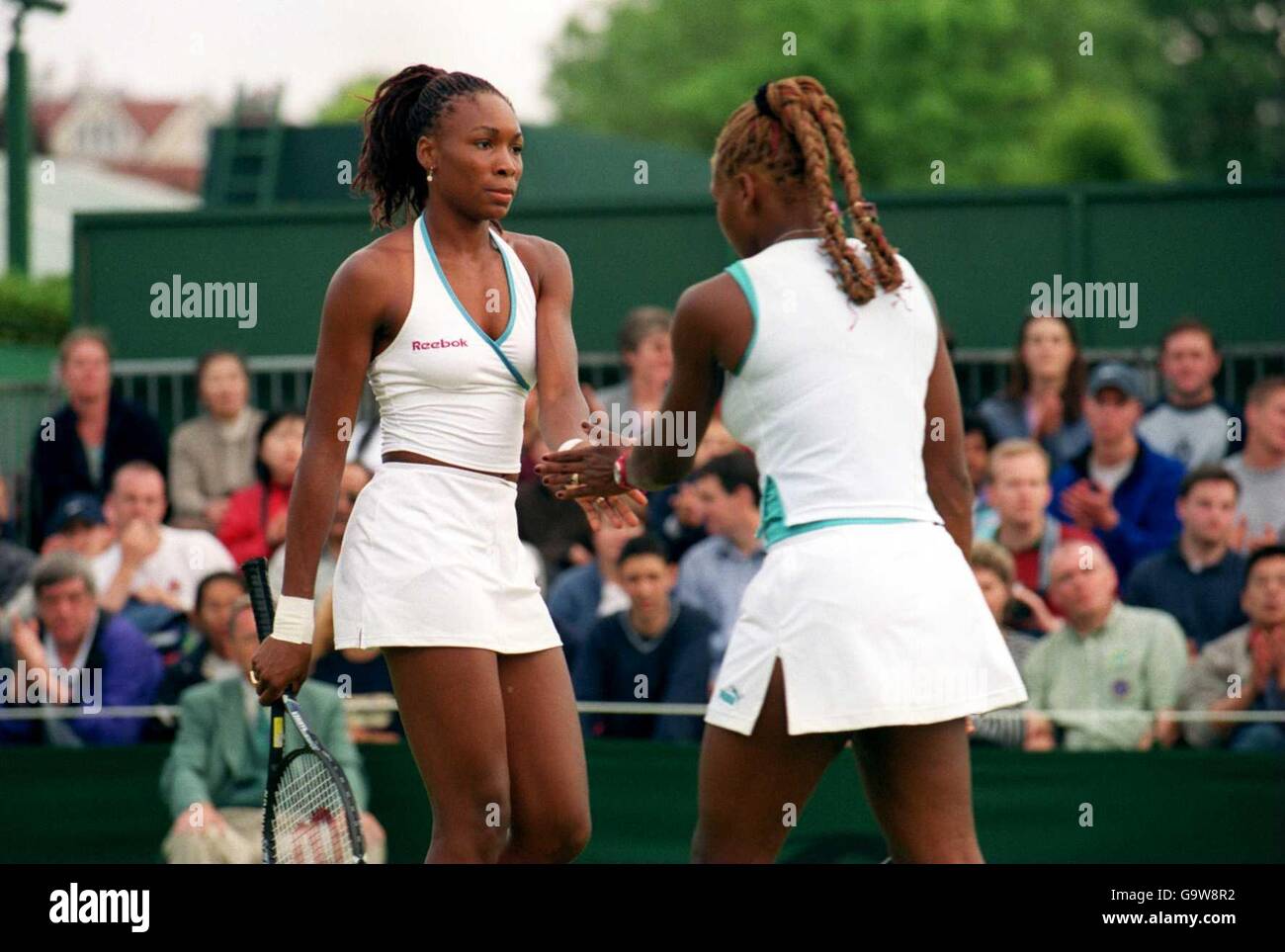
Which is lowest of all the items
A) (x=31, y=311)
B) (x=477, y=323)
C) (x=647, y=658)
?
(x=647, y=658)

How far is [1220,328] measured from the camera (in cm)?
1124

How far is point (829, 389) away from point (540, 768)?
1.23 m

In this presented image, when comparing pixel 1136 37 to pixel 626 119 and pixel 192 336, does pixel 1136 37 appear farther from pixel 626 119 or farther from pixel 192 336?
pixel 192 336

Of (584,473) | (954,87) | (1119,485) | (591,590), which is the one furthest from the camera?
(954,87)

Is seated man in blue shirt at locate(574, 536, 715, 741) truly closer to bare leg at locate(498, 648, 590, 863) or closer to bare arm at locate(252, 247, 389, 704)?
bare leg at locate(498, 648, 590, 863)

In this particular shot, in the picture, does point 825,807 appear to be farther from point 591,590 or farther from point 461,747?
point 461,747

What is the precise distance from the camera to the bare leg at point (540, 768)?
5.05 m

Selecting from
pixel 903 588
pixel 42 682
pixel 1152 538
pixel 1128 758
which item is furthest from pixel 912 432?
pixel 42 682

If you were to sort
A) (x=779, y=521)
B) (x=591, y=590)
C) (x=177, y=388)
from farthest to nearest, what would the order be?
(x=177, y=388), (x=591, y=590), (x=779, y=521)

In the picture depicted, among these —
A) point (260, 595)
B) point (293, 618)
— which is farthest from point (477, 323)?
point (260, 595)

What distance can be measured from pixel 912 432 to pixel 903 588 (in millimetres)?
343

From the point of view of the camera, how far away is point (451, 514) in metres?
5.05

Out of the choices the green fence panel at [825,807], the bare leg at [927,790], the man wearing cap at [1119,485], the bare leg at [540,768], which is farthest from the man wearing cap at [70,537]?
the bare leg at [927,790]

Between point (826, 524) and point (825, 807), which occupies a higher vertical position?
point (826, 524)
